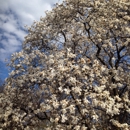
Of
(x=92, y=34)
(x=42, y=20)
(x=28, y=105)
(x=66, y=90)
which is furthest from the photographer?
(x=42, y=20)

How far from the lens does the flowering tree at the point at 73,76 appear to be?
38.6 ft

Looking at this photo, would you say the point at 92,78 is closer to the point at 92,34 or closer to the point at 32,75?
the point at 32,75

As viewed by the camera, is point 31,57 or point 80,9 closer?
point 80,9

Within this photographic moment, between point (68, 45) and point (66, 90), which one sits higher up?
point (68, 45)

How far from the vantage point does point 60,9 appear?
1702cm

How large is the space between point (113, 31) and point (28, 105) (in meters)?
7.85

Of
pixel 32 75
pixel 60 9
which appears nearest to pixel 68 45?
pixel 60 9

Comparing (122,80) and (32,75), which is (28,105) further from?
(122,80)

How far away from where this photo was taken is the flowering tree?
11758mm

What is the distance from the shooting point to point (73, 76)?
11.9m

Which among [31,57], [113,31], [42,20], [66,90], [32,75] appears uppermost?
[42,20]

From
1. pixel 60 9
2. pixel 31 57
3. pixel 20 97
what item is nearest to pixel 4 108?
pixel 20 97

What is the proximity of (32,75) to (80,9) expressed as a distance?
5.82 meters

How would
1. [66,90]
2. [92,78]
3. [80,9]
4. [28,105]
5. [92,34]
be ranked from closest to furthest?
[66,90] → [92,78] → [28,105] → [80,9] → [92,34]
